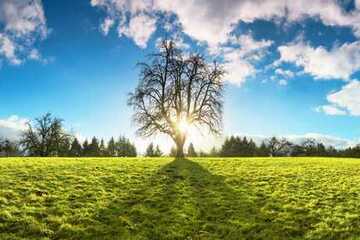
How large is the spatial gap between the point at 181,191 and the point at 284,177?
9494 mm

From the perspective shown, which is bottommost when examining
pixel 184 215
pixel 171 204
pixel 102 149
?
pixel 184 215

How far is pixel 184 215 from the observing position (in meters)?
16.9

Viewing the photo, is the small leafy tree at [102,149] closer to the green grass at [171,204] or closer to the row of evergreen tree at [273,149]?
the row of evergreen tree at [273,149]

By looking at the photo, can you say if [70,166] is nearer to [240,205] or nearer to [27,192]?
[27,192]

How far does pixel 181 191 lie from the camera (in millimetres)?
21312

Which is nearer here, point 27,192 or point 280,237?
point 280,237

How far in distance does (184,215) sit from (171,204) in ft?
6.17

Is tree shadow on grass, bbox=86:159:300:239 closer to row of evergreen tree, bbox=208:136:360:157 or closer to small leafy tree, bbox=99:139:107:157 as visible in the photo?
row of evergreen tree, bbox=208:136:360:157

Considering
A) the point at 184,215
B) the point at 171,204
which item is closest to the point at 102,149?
the point at 171,204

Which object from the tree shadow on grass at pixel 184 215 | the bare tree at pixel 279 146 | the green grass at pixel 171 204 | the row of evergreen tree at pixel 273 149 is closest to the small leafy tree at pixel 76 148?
the row of evergreen tree at pixel 273 149

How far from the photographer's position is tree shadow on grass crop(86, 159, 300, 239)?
14.8 m

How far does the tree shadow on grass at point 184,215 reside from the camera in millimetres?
14828

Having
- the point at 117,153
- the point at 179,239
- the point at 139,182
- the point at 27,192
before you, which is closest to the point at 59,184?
the point at 27,192

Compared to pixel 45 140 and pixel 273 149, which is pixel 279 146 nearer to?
pixel 273 149
